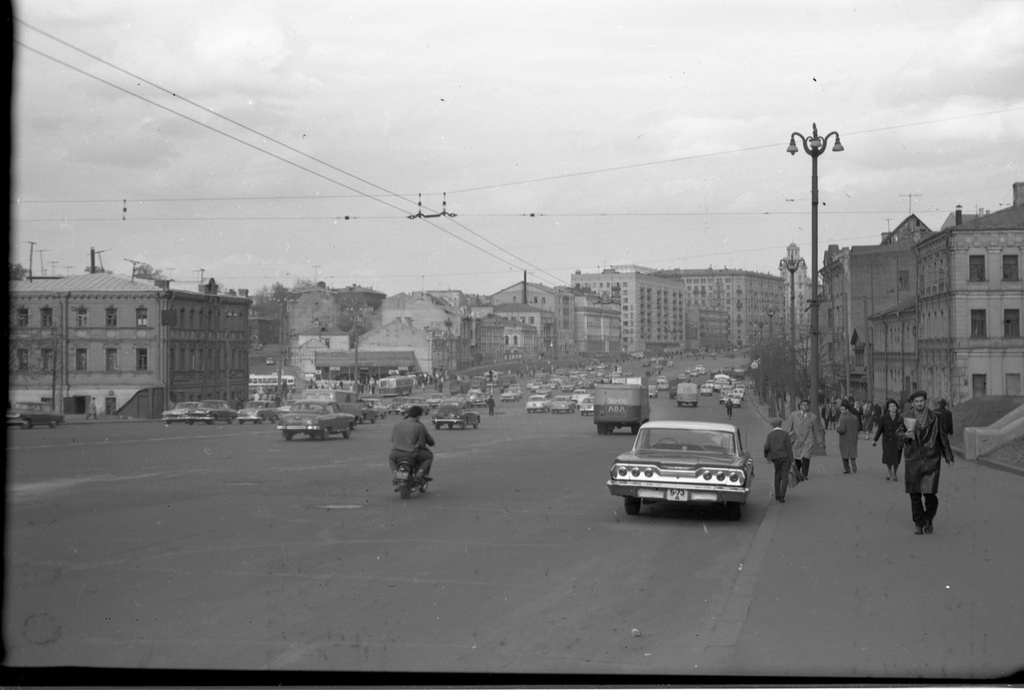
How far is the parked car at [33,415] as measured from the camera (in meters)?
37.7

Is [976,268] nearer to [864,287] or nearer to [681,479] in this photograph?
[864,287]

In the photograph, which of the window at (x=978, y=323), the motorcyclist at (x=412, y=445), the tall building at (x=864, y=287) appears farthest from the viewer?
the tall building at (x=864, y=287)

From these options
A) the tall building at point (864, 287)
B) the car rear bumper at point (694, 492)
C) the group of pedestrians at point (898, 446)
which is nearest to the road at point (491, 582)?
the car rear bumper at point (694, 492)

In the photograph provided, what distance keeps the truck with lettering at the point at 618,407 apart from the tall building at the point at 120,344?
21079 millimetres

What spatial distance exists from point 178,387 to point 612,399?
26.2 m

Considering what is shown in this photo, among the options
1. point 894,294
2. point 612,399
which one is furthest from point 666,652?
point 894,294

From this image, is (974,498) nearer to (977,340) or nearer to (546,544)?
(546,544)

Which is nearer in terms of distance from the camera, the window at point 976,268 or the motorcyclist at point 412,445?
the motorcyclist at point 412,445

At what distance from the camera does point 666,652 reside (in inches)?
287

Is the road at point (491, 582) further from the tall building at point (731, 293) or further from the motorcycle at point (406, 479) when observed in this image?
the tall building at point (731, 293)

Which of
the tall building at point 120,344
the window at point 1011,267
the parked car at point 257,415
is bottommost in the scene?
the parked car at point 257,415

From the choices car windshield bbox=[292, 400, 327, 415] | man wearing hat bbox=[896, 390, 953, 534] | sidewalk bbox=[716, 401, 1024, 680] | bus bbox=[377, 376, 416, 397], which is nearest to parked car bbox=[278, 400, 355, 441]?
car windshield bbox=[292, 400, 327, 415]

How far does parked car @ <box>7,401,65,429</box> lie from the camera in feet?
124

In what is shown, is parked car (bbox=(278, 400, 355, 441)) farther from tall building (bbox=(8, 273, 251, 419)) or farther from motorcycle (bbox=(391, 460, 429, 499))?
motorcycle (bbox=(391, 460, 429, 499))
